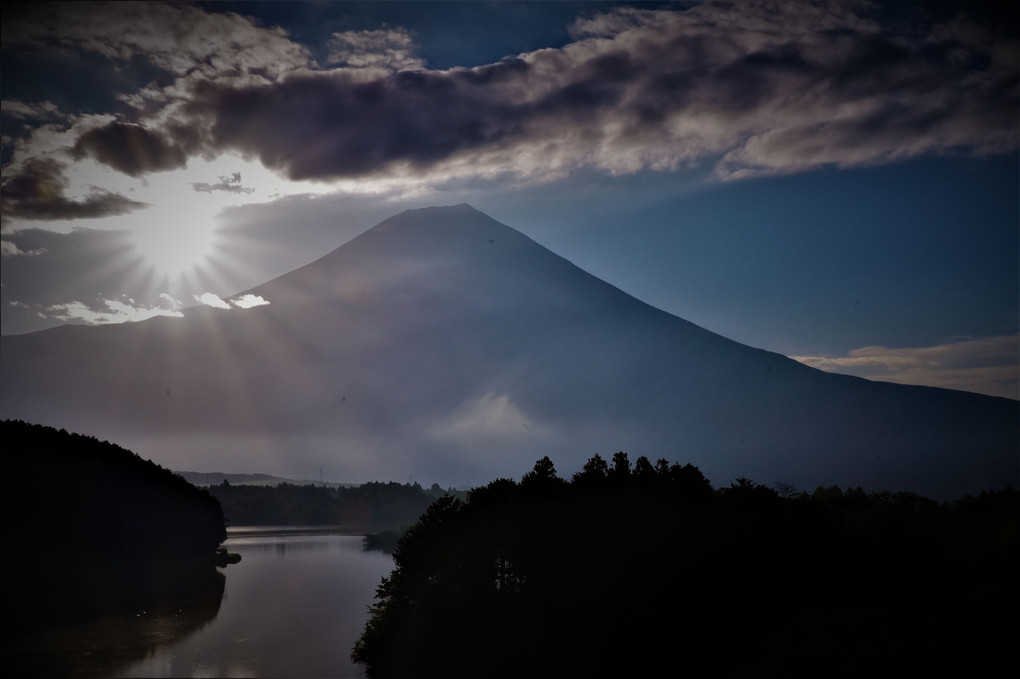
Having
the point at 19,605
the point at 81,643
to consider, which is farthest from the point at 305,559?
the point at 81,643

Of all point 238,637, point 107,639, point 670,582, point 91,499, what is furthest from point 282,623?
point 91,499

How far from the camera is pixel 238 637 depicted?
55.8 metres

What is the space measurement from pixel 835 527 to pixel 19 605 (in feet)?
219

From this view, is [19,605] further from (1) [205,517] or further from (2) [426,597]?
(1) [205,517]

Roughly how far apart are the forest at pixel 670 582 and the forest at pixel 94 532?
37651mm

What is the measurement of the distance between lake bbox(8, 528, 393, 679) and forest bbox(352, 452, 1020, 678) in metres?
7.00

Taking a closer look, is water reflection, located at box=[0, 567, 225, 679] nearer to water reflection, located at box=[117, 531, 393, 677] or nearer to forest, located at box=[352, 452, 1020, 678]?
water reflection, located at box=[117, 531, 393, 677]

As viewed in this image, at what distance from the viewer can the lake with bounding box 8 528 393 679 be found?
45000mm

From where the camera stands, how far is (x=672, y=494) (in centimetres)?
4553

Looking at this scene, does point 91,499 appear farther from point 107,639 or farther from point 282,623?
point 107,639

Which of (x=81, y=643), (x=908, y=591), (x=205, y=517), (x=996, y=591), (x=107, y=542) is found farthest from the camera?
(x=205, y=517)

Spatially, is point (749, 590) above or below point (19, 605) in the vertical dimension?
above

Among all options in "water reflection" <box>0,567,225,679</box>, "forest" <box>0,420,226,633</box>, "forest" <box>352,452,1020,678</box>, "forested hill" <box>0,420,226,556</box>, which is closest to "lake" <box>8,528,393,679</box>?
"water reflection" <box>0,567,225,679</box>

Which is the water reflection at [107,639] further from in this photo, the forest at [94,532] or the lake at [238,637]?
the forest at [94,532]
